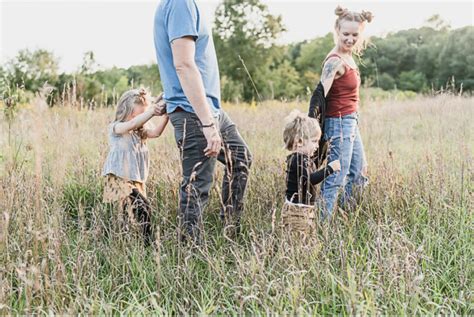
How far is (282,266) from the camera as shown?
3.20m

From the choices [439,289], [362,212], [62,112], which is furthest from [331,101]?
[62,112]

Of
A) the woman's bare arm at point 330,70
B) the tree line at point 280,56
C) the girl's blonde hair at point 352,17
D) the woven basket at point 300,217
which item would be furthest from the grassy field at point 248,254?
the tree line at point 280,56

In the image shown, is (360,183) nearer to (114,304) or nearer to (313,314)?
(313,314)

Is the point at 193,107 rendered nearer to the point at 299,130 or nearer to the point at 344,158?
the point at 299,130

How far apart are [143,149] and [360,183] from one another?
5.67ft

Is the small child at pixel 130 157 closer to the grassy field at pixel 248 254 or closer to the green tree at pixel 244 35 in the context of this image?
the grassy field at pixel 248 254

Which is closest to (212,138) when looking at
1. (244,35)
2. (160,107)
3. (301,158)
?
(160,107)

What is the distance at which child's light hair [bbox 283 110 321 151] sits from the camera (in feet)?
12.3

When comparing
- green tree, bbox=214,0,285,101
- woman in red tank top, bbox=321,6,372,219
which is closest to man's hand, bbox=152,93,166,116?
woman in red tank top, bbox=321,6,372,219

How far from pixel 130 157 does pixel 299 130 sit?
1.26 meters

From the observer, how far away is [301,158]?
12.1 ft

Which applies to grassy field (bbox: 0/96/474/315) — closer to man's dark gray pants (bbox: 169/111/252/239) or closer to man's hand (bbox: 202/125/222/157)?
man's dark gray pants (bbox: 169/111/252/239)

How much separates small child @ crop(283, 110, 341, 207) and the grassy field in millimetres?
284

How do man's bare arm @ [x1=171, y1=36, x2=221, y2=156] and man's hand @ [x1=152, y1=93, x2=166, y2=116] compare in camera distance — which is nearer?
man's bare arm @ [x1=171, y1=36, x2=221, y2=156]
